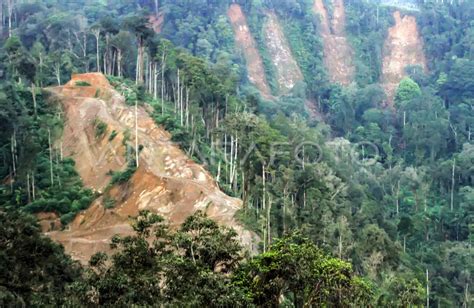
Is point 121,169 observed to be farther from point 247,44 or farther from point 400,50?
point 400,50

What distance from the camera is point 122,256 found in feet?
58.4

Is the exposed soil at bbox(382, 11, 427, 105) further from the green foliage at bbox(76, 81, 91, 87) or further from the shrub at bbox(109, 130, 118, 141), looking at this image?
the shrub at bbox(109, 130, 118, 141)

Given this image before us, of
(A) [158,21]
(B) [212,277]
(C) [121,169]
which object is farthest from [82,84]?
(A) [158,21]

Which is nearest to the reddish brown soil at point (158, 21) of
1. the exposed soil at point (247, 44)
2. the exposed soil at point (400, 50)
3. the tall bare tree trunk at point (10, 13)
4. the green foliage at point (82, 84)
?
the exposed soil at point (247, 44)

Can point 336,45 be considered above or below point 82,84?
above

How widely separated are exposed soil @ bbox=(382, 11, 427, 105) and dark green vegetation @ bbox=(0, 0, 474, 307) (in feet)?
14.0

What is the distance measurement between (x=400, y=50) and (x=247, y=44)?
67.1 feet

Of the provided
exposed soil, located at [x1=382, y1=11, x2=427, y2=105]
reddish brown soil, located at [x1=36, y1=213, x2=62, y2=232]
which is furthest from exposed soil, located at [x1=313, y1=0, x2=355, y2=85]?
reddish brown soil, located at [x1=36, y1=213, x2=62, y2=232]

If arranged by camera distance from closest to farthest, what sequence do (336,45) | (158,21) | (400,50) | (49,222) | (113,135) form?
(49,222) < (113,135) < (158,21) < (400,50) < (336,45)

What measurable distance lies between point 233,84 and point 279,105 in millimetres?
19205

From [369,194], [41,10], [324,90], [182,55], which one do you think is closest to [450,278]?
[369,194]

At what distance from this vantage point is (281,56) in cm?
8344

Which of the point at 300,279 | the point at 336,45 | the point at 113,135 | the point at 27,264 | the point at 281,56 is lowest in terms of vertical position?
the point at 27,264

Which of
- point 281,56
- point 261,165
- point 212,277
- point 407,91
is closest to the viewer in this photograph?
point 212,277
